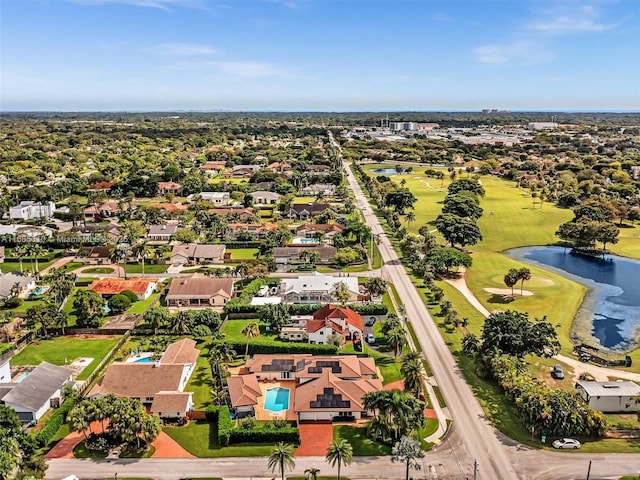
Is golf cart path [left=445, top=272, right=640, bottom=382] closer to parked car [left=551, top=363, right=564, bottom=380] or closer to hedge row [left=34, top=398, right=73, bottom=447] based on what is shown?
parked car [left=551, top=363, right=564, bottom=380]

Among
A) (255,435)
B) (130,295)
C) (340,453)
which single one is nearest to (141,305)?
(130,295)

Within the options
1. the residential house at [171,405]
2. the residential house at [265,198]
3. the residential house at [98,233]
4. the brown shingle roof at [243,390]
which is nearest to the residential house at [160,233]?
the residential house at [98,233]

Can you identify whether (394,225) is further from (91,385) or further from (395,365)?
(91,385)

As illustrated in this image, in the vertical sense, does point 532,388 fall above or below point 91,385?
above

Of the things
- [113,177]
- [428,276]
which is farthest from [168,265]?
[113,177]

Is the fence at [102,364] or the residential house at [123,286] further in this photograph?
the residential house at [123,286]

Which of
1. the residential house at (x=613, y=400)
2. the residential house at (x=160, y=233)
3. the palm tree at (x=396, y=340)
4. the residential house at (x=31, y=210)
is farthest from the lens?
the residential house at (x=31, y=210)

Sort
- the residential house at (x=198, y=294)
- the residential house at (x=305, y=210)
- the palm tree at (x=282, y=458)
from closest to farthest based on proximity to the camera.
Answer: the palm tree at (x=282, y=458) → the residential house at (x=198, y=294) → the residential house at (x=305, y=210)

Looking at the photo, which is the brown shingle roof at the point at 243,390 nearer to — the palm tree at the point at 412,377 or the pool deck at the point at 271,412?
the pool deck at the point at 271,412
